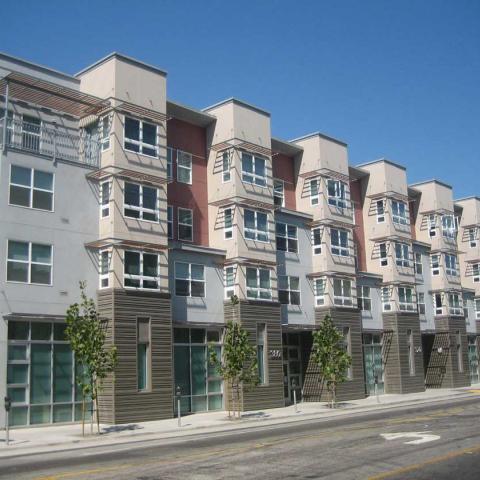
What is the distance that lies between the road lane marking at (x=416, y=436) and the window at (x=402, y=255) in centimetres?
2824

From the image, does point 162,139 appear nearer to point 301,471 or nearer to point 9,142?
point 9,142

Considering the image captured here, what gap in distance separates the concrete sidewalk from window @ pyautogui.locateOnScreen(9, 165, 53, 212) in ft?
29.9

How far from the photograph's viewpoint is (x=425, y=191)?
5484 cm

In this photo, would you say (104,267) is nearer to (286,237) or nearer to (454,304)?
(286,237)

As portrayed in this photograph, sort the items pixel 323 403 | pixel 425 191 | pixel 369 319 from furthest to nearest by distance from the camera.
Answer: pixel 425 191 → pixel 369 319 → pixel 323 403

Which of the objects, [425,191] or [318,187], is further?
[425,191]

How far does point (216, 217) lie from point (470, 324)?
103 ft

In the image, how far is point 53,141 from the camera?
30.3 m

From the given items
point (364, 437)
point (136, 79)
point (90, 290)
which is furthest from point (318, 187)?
point (364, 437)

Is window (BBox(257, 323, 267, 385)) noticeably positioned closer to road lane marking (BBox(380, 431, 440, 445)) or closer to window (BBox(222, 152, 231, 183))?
window (BBox(222, 152, 231, 183))

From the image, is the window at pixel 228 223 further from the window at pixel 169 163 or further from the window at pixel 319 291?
the window at pixel 319 291

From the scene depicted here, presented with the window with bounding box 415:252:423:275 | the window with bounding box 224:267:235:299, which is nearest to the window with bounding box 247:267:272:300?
the window with bounding box 224:267:235:299

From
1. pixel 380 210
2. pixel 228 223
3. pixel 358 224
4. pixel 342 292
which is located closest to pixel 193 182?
pixel 228 223

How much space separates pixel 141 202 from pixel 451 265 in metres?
32.4
